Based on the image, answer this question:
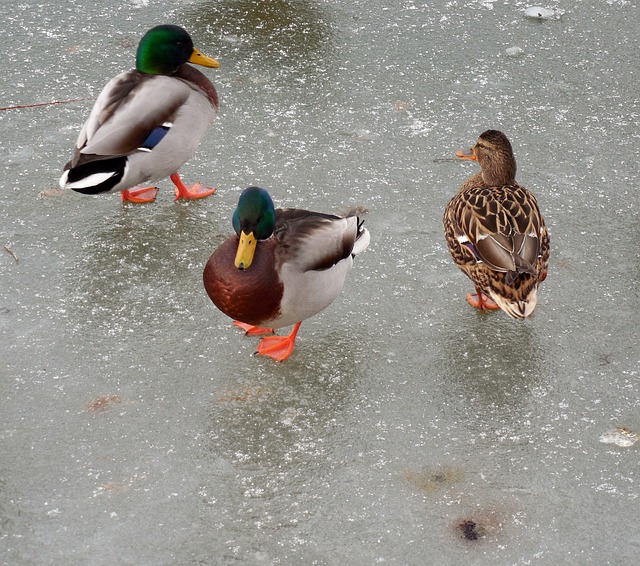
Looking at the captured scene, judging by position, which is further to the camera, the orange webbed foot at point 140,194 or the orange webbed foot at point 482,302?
the orange webbed foot at point 140,194

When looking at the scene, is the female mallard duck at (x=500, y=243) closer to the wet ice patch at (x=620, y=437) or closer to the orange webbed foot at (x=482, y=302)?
the orange webbed foot at (x=482, y=302)

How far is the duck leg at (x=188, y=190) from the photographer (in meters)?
4.32

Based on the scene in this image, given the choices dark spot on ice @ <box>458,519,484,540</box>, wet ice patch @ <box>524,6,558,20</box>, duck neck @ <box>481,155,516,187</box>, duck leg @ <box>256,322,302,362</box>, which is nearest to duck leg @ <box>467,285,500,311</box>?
duck neck @ <box>481,155,516,187</box>

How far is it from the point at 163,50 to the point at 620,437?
8.58ft

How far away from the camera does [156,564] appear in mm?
2748

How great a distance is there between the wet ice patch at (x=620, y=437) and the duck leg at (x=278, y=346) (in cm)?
115

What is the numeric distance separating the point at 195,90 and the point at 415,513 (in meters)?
2.33

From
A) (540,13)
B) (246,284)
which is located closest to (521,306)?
(246,284)

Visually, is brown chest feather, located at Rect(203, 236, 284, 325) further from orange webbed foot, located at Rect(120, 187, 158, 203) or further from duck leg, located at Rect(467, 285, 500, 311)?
orange webbed foot, located at Rect(120, 187, 158, 203)

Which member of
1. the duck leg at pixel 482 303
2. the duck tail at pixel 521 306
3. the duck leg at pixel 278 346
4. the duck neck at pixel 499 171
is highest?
the duck neck at pixel 499 171

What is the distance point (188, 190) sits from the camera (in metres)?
4.38

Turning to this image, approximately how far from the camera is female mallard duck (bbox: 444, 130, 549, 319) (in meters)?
3.48

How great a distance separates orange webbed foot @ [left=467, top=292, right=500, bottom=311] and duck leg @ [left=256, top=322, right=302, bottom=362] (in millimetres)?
714

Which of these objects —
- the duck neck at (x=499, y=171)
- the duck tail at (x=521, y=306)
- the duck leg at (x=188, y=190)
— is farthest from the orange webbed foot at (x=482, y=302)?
the duck leg at (x=188, y=190)
